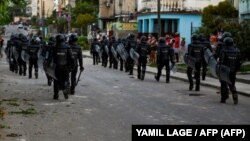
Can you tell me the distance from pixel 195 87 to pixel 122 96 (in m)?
3.56

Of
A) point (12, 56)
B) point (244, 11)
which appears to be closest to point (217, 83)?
point (12, 56)

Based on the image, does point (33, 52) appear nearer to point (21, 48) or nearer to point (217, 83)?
point (21, 48)

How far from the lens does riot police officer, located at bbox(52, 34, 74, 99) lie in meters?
17.3

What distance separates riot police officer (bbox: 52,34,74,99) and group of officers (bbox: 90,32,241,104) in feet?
13.3

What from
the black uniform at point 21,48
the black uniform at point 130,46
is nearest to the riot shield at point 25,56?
the black uniform at point 21,48

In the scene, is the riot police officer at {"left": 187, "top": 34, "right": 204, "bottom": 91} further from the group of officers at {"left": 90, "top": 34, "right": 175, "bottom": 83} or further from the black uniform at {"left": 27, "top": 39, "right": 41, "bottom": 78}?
the black uniform at {"left": 27, "top": 39, "right": 41, "bottom": 78}

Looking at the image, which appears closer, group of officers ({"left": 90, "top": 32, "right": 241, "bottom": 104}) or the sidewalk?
group of officers ({"left": 90, "top": 32, "right": 241, "bottom": 104})

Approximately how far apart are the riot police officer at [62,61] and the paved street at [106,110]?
1.58 ft

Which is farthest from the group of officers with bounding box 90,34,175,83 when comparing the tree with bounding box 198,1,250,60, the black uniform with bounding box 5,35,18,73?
the black uniform with bounding box 5,35,18,73

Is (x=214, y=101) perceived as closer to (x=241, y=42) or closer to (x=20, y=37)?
(x=241, y=42)

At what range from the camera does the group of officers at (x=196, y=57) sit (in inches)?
660

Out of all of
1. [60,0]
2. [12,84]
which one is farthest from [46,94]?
[60,0]

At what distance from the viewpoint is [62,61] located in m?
17.3

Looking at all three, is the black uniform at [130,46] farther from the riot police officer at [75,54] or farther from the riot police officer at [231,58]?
the riot police officer at [231,58]
